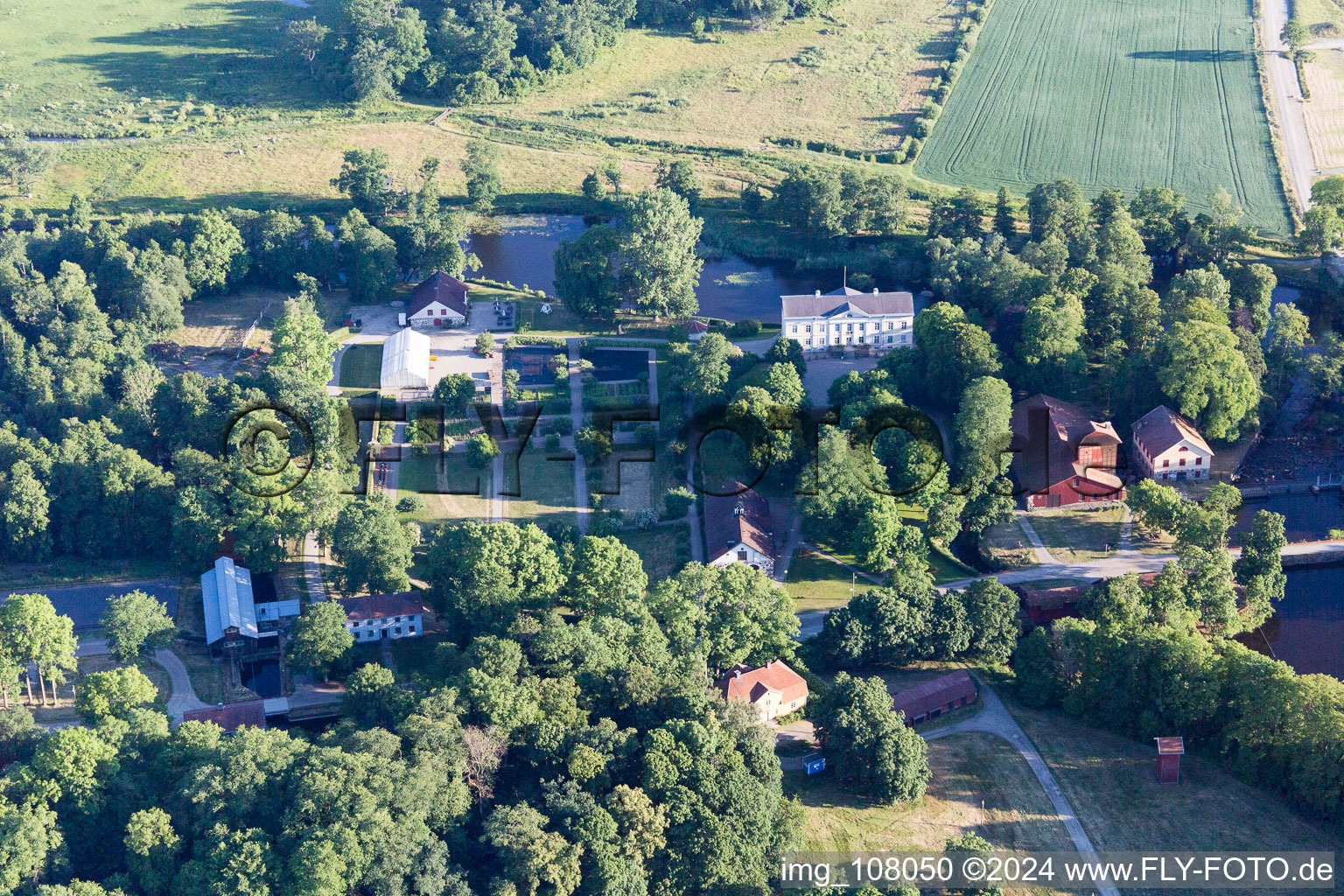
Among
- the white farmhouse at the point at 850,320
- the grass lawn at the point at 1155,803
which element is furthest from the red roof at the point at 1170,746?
the white farmhouse at the point at 850,320

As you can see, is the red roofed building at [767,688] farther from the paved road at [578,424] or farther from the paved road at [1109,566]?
the paved road at [578,424]

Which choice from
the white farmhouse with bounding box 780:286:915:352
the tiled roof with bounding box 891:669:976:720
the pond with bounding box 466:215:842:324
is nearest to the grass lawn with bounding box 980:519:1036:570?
the tiled roof with bounding box 891:669:976:720

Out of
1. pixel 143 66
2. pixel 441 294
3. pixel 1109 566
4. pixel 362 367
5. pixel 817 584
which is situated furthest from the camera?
pixel 143 66

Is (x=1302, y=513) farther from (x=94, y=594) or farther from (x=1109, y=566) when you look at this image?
(x=94, y=594)

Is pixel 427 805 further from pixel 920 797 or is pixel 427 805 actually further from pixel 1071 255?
pixel 1071 255

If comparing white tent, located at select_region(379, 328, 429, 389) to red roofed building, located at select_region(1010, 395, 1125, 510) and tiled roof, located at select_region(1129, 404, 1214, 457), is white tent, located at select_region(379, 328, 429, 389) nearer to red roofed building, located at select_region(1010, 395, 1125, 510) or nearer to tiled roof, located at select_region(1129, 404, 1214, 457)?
red roofed building, located at select_region(1010, 395, 1125, 510)

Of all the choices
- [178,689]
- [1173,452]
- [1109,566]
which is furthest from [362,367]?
[1173,452]
